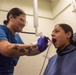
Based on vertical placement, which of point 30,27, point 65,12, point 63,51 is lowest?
point 63,51

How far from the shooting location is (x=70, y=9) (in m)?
2.72

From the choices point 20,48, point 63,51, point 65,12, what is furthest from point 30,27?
point 20,48

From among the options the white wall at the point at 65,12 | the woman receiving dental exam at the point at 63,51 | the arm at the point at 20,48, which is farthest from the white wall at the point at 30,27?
the arm at the point at 20,48

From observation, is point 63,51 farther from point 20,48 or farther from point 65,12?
point 65,12

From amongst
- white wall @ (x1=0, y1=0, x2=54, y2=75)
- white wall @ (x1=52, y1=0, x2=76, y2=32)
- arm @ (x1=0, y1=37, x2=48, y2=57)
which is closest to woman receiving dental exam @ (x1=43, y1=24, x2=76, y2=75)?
arm @ (x1=0, y1=37, x2=48, y2=57)

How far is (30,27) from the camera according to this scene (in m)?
3.05

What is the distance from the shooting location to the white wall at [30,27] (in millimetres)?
2766

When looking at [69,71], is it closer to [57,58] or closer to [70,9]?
[57,58]

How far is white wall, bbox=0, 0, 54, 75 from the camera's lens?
9.07 feet

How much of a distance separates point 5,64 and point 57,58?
54 cm

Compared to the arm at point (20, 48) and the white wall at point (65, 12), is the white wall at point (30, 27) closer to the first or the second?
the white wall at point (65, 12)

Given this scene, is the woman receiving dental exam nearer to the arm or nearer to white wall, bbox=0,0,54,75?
the arm

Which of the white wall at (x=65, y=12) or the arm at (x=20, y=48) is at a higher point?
the white wall at (x=65, y=12)

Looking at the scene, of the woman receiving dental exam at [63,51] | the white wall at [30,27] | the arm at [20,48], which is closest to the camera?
the arm at [20,48]
